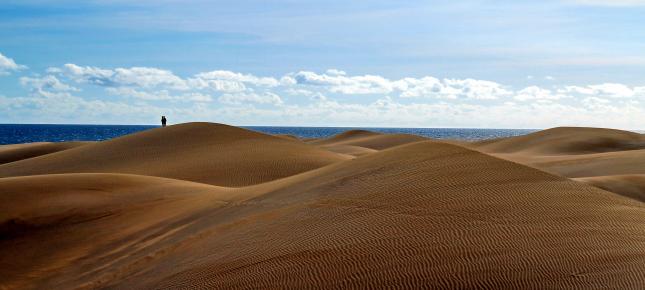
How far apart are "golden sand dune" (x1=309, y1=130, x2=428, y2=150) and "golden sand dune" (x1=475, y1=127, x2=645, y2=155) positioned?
11.0 meters

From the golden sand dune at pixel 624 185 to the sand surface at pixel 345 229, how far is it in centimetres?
4

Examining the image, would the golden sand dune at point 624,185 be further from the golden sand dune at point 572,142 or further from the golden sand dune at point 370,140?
the golden sand dune at point 370,140

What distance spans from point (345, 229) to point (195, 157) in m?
16.6

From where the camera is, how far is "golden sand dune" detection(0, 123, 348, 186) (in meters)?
20.9

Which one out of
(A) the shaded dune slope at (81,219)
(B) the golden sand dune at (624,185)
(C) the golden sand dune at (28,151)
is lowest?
(C) the golden sand dune at (28,151)

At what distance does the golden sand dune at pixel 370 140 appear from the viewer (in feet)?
181

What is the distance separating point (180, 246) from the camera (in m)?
8.96

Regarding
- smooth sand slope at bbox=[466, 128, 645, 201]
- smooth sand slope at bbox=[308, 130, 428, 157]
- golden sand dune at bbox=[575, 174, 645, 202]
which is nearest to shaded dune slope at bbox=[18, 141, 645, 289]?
golden sand dune at bbox=[575, 174, 645, 202]

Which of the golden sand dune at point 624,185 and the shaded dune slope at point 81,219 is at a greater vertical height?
the golden sand dune at point 624,185

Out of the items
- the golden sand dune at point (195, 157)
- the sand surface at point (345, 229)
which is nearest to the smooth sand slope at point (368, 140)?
the golden sand dune at point (195, 157)

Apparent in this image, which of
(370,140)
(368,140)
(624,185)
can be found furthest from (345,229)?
(368,140)

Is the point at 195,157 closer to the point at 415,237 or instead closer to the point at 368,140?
the point at 415,237

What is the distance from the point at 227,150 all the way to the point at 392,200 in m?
16.1

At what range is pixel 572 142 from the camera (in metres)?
40.2
